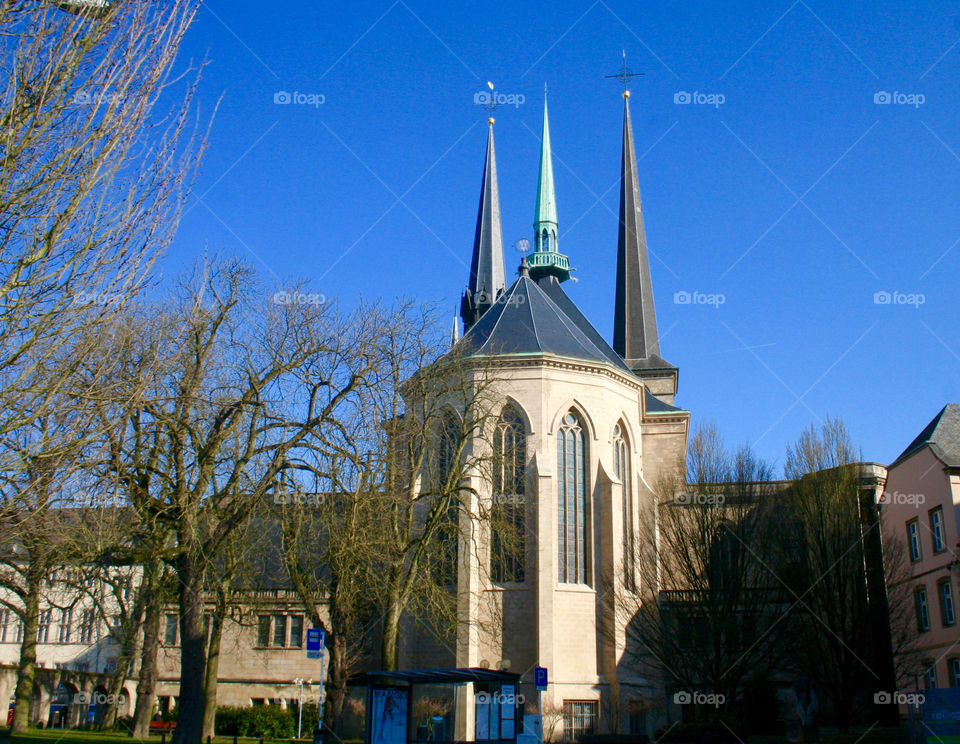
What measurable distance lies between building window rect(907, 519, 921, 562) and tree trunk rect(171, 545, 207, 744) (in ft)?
82.4

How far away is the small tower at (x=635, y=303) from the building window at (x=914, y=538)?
57.1 feet

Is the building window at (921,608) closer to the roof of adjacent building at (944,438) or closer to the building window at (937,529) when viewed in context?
the building window at (937,529)

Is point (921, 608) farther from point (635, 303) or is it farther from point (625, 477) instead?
point (635, 303)

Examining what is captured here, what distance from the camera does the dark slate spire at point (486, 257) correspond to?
175 ft

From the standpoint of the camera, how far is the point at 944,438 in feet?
101

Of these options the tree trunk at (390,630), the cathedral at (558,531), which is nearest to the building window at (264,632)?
the cathedral at (558,531)

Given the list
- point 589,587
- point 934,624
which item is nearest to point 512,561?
point 589,587

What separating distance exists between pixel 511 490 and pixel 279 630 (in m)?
12.2

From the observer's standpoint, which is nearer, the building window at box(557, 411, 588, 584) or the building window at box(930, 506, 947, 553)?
the building window at box(930, 506, 947, 553)

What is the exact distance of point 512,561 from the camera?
32.0 metres

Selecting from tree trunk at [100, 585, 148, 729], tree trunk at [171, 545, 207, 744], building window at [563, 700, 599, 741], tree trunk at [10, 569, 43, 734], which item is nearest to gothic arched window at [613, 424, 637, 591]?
building window at [563, 700, 599, 741]

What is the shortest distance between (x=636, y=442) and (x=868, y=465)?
30.7ft

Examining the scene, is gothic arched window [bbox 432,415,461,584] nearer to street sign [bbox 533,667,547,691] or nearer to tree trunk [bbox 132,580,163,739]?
street sign [bbox 533,667,547,691]

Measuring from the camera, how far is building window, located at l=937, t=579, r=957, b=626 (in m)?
29.1
